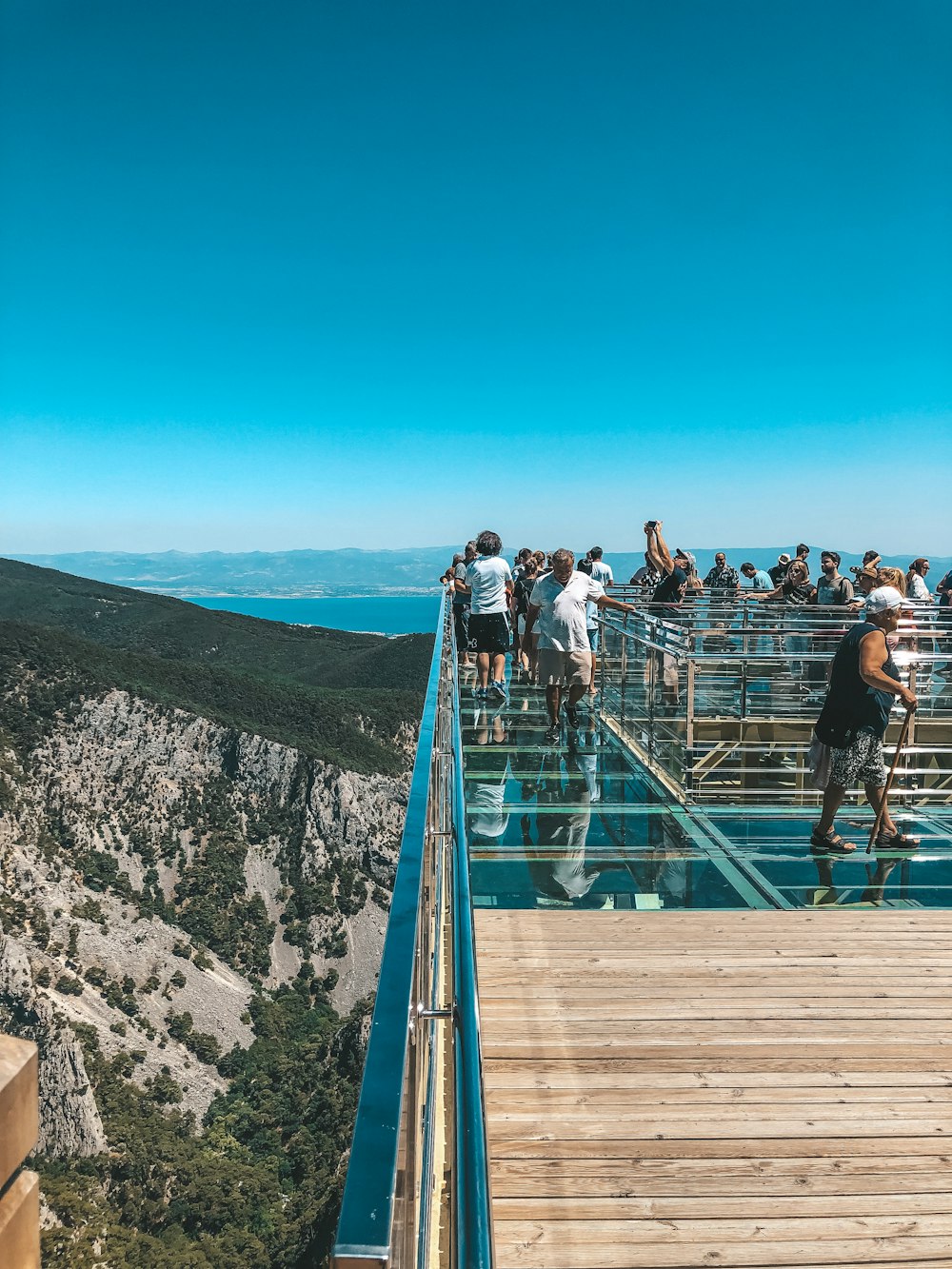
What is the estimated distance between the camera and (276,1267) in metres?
54.3

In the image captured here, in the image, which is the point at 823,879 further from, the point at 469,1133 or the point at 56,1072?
the point at 56,1072

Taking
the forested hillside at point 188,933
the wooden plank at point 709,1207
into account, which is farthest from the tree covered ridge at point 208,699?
the wooden plank at point 709,1207

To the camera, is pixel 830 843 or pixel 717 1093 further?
pixel 830 843

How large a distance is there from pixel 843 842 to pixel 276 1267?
204 ft

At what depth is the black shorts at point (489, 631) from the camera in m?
8.43

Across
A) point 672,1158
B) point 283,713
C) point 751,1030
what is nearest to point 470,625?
point 751,1030

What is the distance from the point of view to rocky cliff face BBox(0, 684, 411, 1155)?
62406mm

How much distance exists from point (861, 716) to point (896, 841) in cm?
83

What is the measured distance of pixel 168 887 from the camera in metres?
76.8

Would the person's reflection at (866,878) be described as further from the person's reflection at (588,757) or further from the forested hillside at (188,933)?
the forested hillside at (188,933)

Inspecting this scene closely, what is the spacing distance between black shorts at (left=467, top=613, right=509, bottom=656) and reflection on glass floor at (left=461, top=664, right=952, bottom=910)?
69.9 inches

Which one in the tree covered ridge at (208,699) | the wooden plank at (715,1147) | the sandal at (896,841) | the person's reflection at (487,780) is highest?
the person's reflection at (487,780)

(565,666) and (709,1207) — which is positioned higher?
(565,666)

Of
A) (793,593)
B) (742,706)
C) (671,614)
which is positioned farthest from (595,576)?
(742,706)
